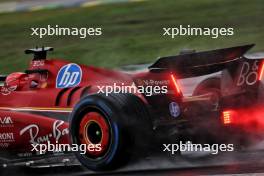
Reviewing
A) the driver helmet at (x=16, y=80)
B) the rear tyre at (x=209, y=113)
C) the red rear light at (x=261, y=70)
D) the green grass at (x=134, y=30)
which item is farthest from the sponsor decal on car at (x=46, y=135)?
the red rear light at (x=261, y=70)

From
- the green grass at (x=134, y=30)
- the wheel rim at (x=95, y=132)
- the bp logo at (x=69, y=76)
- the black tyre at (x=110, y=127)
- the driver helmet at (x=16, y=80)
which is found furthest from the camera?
the driver helmet at (x=16, y=80)

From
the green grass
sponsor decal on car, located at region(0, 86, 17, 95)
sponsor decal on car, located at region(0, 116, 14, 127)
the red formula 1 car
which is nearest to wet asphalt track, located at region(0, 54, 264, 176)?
the red formula 1 car

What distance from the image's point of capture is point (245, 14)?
8.14 m

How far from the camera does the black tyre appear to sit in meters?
7.42

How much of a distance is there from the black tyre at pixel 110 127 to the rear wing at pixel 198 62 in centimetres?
38

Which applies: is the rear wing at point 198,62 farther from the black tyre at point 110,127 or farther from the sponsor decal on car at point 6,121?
the sponsor decal on car at point 6,121

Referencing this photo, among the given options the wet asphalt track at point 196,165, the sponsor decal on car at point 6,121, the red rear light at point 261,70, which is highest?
the red rear light at point 261,70

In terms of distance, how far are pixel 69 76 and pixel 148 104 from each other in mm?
749

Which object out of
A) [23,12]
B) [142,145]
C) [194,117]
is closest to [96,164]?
[142,145]

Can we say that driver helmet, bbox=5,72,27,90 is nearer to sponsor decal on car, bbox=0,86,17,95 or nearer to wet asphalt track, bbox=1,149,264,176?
sponsor decal on car, bbox=0,86,17,95

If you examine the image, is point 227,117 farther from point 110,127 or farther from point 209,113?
point 110,127

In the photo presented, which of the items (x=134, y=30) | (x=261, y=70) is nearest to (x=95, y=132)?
(x=134, y=30)

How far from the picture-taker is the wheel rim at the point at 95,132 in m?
7.52

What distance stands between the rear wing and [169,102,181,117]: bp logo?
0.24 meters
